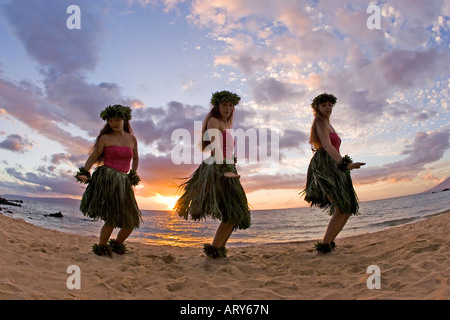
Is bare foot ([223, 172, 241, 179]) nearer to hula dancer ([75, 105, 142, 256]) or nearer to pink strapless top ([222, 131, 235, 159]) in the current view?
pink strapless top ([222, 131, 235, 159])

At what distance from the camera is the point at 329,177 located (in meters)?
3.66

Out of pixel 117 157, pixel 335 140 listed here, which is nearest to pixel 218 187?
pixel 117 157

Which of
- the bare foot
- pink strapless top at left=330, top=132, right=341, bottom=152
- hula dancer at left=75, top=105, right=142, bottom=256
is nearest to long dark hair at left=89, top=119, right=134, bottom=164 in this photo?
hula dancer at left=75, top=105, right=142, bottom=256

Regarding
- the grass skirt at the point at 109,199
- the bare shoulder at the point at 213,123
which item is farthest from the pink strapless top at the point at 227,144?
the grass skirt at the point at 109,199

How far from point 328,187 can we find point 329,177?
13cm

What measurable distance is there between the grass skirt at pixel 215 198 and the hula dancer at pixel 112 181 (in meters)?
0.76

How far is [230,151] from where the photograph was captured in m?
3.71

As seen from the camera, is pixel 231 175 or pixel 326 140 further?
pixel 326 140

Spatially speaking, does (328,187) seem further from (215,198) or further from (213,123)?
(213,123)

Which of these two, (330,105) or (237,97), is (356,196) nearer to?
(330,105)

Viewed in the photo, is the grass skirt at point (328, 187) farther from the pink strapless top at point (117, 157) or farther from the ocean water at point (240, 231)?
the ocean water at point (240, 231)

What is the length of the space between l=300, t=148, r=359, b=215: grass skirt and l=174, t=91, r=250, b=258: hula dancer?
0.86m

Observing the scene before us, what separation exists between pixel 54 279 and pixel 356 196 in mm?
3472

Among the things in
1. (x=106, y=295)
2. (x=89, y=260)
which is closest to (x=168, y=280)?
(x=106, y=295)
